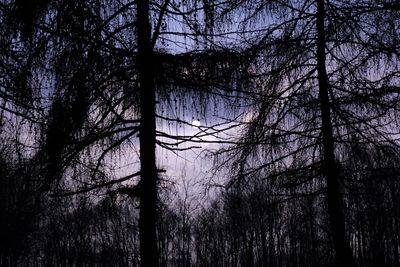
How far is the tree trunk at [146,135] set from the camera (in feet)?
13.8

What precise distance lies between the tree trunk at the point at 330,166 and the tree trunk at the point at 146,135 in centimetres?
272

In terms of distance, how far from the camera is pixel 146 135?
4.46 meters

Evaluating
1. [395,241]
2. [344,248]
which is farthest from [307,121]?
[395,241]

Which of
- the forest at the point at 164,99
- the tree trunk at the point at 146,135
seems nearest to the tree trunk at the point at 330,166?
the forest at the point at 164,99

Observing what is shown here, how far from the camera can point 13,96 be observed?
4.40 m

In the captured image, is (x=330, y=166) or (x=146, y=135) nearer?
(x=146, y=135)

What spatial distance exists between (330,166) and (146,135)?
286 centimetres

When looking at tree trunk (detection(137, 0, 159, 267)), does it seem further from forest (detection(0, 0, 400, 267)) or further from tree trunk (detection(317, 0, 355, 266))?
tree trunk (detection(317, 0, 355, 266))

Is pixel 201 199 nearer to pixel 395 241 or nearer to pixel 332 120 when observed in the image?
pixel 332 120

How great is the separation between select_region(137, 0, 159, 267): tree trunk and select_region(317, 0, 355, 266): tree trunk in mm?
2717

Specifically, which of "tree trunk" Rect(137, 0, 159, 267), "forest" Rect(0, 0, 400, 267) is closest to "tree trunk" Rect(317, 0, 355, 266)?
"forest" Rect(0, 0, 400, 267)

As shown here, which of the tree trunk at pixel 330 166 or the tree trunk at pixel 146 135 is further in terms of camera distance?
the tree trunk at pixel 330 166

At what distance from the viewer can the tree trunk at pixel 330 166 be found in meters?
5.77

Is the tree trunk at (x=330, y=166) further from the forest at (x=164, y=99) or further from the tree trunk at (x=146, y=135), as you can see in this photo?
the tree trunk at (x=146, y=135)
